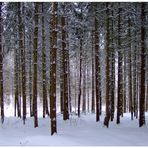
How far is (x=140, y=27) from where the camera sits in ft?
68.2

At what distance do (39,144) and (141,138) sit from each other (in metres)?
5.94

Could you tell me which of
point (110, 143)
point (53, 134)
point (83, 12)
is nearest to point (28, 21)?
point (83, 12)

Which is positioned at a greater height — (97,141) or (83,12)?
(83,12)

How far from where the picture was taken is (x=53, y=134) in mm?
15461

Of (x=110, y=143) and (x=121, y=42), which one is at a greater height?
(x=121, y=42)

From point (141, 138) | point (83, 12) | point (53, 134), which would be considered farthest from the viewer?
point (83, 12)

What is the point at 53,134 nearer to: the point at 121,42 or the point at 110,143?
the point at 110,143

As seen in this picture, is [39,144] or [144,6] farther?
[144,6]

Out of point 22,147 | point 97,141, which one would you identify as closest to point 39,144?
point 22,147

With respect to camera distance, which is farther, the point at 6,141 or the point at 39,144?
the point at 6,141

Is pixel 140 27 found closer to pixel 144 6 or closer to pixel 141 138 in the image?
pixel 144 6

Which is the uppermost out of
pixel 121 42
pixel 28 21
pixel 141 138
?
pixel 28 21

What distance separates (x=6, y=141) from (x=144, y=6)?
461 inches

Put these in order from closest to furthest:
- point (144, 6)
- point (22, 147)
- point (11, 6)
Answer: point (22, 147) → point (144, 6) → point (11, 6)
